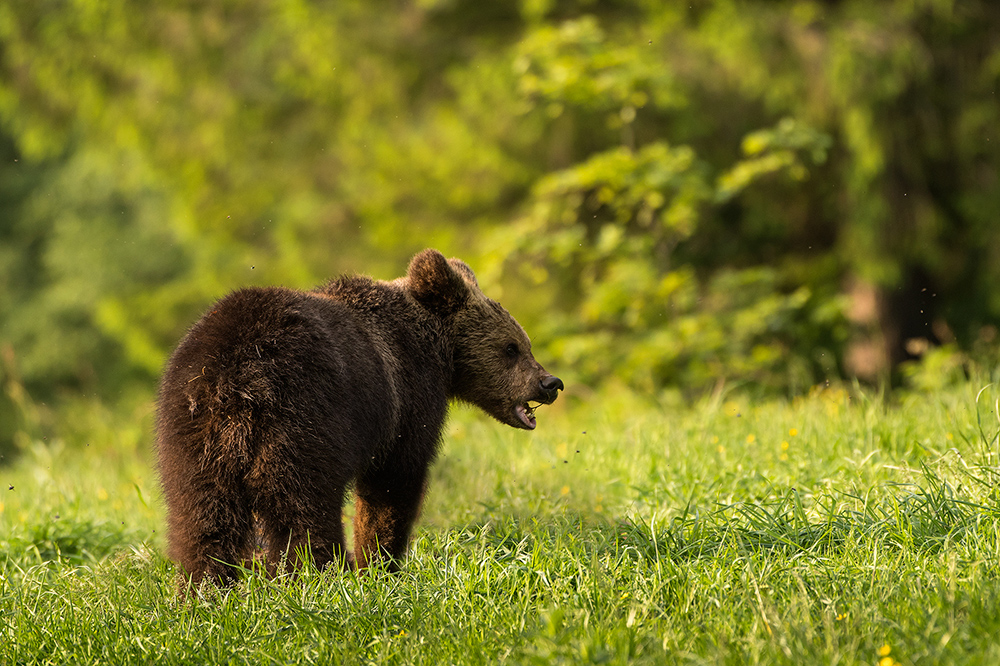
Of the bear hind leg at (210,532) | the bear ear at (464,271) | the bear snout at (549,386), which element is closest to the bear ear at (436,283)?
the bear ear at (464,271)

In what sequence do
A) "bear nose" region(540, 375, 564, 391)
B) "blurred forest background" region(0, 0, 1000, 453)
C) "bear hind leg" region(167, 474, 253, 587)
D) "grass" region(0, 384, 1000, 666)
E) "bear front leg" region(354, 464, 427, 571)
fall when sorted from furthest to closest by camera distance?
"blurred forest background" region(0, 0, 1000, 453)
"bear nose" region(540, 375, 564, 391)
"bear front leg" region(354, 464, 427, 571)
"bear hind leg" region(167, 474, 253, 587)
"grass" region(0, 384, 1000, 666)

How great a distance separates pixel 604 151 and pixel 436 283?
26.2ft

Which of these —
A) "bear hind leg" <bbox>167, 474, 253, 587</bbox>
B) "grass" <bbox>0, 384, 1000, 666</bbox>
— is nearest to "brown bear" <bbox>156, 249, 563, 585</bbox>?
"bear hind leg" <bbox>167, 474, 253, 587</bbox>

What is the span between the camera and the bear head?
4773 mm

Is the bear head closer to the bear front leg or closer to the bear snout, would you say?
the bear snout

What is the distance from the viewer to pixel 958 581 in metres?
3.16

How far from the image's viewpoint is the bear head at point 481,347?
188 inches

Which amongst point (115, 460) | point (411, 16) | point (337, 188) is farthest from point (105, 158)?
point (115, 460)

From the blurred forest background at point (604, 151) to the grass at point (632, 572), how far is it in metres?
4.06

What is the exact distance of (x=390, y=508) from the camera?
14.3 feet

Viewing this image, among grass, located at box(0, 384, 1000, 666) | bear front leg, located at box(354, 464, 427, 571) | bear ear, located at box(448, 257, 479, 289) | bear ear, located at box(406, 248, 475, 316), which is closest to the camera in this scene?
grass, located at box(0, 384, 1000, 666)

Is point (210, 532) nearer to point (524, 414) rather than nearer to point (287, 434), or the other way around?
point (287, 434)

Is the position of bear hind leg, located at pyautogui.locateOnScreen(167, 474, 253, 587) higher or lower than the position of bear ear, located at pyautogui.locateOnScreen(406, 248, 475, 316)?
lower

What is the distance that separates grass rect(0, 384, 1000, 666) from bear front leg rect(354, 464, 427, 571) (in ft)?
0.53
